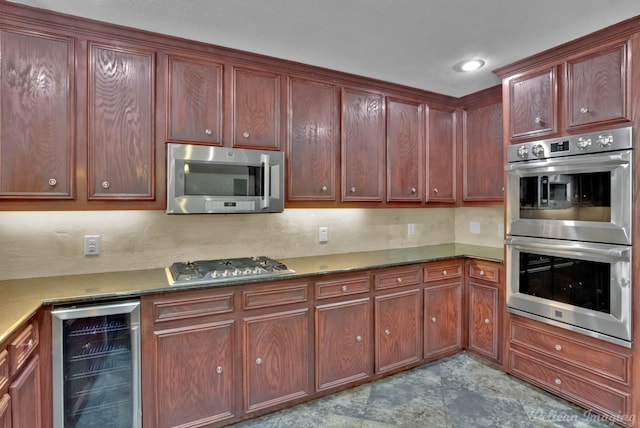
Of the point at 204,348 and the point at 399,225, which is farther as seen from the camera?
the point at 399,225

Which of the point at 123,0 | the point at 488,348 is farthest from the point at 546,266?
the point at 123,0

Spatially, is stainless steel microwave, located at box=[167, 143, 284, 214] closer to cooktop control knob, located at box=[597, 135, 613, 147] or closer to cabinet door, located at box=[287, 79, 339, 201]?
cabinet door, located at box=[287, 79, 339, 201]

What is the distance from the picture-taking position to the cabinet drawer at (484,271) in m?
2.88

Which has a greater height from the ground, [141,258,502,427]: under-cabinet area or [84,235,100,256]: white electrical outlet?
[84,235,100,256]: white electrical outlet

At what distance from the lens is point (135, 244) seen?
7.77 ft

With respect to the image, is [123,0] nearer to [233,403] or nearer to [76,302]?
[76,302]

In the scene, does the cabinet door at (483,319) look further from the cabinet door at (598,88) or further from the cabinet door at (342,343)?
the cabinet door at (598,88)

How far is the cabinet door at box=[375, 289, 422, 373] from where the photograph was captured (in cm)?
266

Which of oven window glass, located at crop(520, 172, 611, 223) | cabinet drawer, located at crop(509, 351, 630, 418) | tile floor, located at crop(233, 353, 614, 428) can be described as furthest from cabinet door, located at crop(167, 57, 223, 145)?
cabinet drawer, located at crop(509, 351, 630, 418)

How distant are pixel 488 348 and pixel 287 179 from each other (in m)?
2.28

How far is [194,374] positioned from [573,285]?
2.56 m

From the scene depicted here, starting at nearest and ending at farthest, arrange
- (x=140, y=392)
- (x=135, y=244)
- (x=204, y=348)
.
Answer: (x=140, y=392)
(x=204, y=348)
(x=135, y=244)

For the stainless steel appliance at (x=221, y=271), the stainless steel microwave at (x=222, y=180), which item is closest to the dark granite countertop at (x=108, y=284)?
the stainless steel appliance at (x=221, y=271)

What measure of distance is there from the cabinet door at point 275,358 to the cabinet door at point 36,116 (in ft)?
4.58
